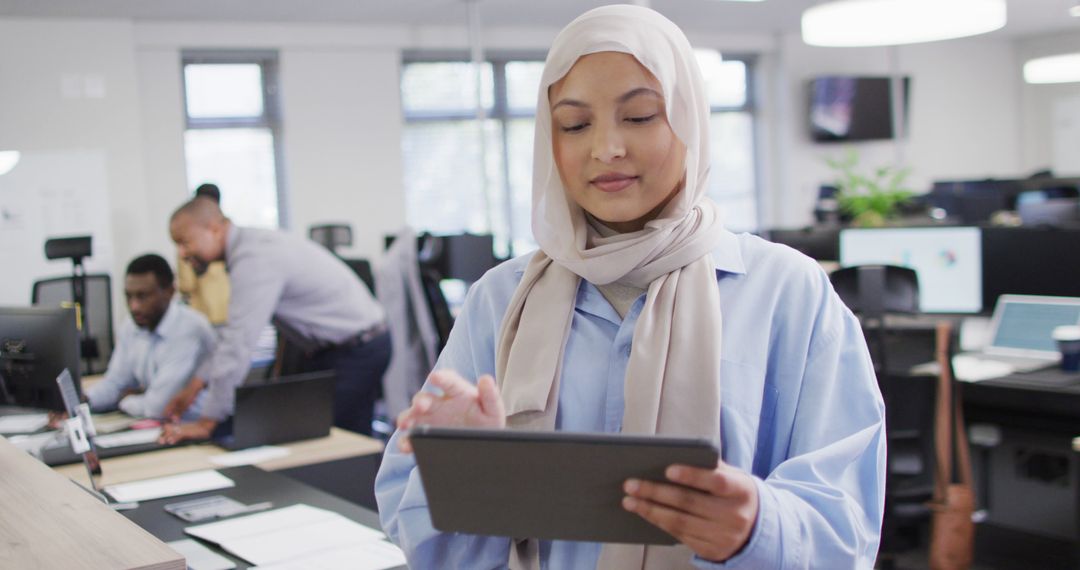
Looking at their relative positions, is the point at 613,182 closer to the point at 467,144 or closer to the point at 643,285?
the point at 643,285

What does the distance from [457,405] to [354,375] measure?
10.7ft

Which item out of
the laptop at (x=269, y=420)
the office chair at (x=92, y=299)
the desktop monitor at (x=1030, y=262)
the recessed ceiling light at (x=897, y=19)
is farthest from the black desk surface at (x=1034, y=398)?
the office chair at (x=92, y=299)

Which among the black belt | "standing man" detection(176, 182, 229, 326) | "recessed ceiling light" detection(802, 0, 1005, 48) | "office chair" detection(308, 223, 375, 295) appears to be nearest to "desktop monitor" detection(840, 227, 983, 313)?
"recessed ceiling light" detection(802, 0, 1005, 48)

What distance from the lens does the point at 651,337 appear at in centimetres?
116

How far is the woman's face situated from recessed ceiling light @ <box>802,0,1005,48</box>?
3.27 meters

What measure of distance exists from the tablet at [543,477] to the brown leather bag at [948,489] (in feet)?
7.97

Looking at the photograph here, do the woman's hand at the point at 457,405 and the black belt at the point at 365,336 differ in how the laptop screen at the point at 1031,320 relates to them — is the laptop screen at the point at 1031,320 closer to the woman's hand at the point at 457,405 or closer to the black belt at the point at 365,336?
the black belt at the point at 365,336

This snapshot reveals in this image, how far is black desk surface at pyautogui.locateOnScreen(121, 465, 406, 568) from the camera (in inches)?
87.8

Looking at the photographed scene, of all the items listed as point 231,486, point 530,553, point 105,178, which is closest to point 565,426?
point 530,553

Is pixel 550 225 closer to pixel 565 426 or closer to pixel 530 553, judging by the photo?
pixel 565 426

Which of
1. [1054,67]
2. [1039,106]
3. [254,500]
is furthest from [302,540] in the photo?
[1039,106]

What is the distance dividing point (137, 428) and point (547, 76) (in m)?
2.75

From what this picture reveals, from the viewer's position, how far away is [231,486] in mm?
2611

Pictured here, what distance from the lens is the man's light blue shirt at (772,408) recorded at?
109cm
